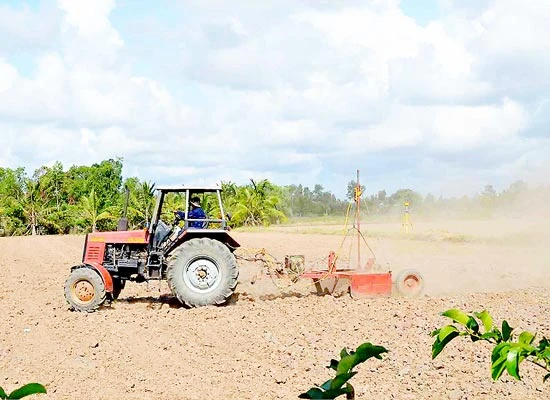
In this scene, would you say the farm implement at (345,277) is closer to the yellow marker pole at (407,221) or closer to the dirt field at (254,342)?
the dirt field at (254,342)

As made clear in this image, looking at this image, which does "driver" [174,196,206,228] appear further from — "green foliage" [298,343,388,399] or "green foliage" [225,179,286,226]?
"green foliage" [225,179,286,226]

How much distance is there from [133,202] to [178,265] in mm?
30006

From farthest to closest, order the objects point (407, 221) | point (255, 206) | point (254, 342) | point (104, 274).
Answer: point (255, 206), point (407, 221), point (104, 274), point (254, 342)

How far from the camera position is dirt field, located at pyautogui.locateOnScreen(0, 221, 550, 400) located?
6902mm

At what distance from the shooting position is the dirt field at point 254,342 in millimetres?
6902

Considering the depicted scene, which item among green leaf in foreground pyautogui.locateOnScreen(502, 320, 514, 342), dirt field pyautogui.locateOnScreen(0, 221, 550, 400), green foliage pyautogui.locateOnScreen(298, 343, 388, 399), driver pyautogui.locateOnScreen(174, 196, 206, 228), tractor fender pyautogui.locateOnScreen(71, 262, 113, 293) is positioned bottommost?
dirt field pyautogui.locateOnScreen(0, 221, 550, 400)

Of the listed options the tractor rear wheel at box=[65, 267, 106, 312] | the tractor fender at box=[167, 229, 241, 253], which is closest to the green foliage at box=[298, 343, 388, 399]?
the tractor fender at box=[167, 229, 241, 253]

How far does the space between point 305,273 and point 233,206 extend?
1371 inches

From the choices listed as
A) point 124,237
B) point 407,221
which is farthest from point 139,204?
point 124,237

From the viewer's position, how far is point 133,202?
40469 millimetres

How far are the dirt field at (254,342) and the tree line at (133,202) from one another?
2.40 metres

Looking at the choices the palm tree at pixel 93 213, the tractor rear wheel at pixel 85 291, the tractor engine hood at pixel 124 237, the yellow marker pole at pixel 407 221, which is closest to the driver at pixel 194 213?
the tractor engine hood at pixel 124 237

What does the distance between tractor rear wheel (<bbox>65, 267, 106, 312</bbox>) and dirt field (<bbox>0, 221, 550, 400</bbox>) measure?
0.22m

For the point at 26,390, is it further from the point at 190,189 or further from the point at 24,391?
the point at 190,189
